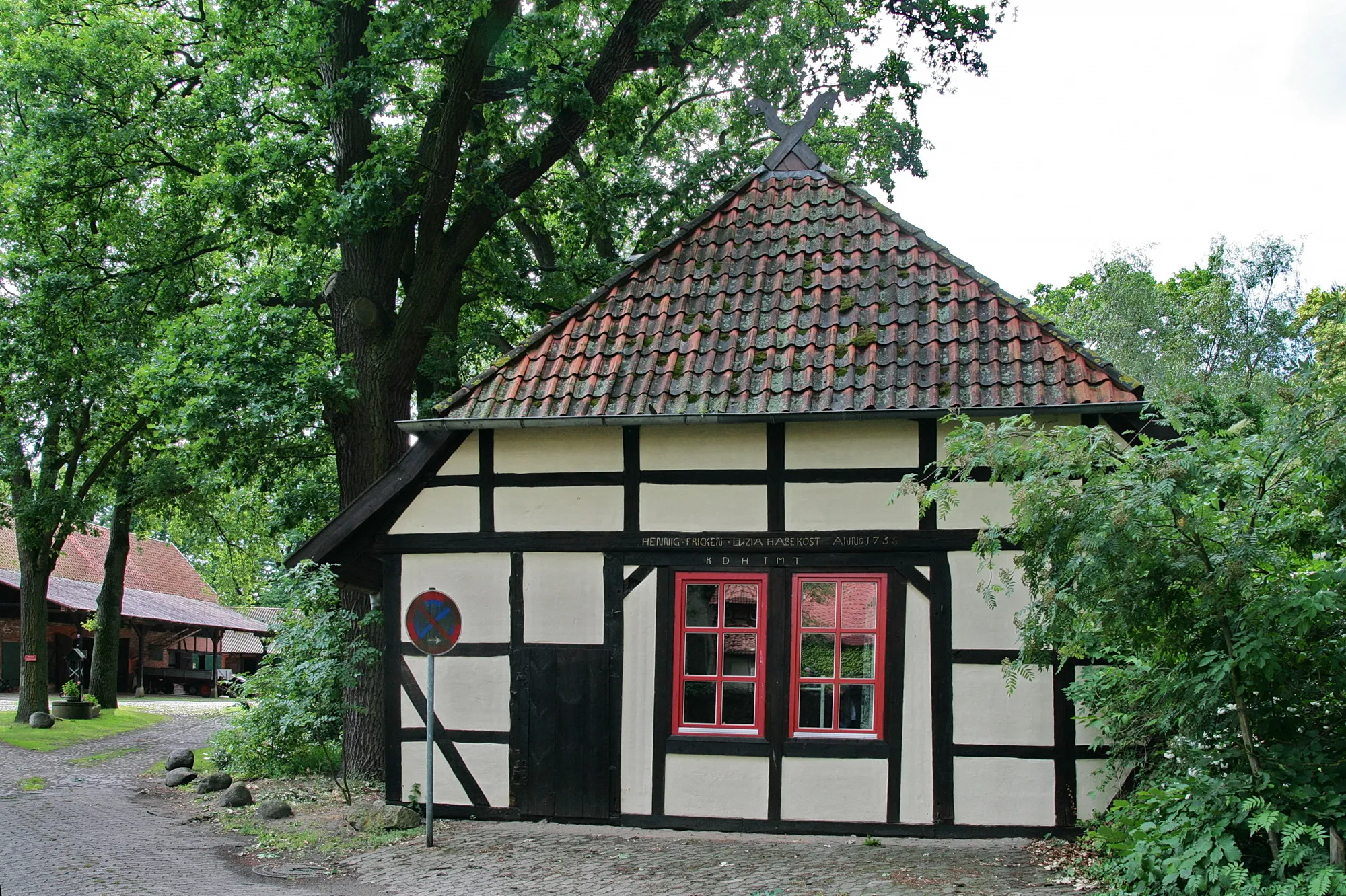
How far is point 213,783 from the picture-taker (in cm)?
1341

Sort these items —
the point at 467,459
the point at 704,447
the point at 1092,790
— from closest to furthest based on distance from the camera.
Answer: the point at 1092,790
the point at 704,447
the point at 467,459

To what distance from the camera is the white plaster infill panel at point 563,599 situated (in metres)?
9.88

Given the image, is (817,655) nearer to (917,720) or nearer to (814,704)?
(814,704)

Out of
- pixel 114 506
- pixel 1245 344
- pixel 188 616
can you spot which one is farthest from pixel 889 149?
pixel 188 616

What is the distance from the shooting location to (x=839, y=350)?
386 inches

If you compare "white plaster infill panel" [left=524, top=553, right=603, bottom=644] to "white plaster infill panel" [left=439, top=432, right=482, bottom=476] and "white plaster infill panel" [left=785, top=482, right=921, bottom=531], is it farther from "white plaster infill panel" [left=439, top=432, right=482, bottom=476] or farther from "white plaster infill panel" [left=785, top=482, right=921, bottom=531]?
"white plaster infill panel" [left=785, top=482, right=921, bottom=531]

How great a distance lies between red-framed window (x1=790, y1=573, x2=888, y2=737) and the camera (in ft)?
30.9

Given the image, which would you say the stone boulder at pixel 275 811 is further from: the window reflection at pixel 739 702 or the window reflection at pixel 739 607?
the window reflection at pixel 739 607

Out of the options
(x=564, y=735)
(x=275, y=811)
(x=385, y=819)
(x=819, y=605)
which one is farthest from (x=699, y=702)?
(x=275, y=811)

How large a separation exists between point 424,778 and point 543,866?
219 cm

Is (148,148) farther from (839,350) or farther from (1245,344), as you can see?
(1245,344)

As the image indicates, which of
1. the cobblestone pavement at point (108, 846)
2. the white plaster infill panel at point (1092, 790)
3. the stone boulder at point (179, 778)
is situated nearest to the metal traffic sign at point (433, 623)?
the cobblestone pavement at point (108, 846)

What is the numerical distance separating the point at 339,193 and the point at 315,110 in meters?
1.30

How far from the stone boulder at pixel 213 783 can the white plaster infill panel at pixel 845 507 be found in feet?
26.0
